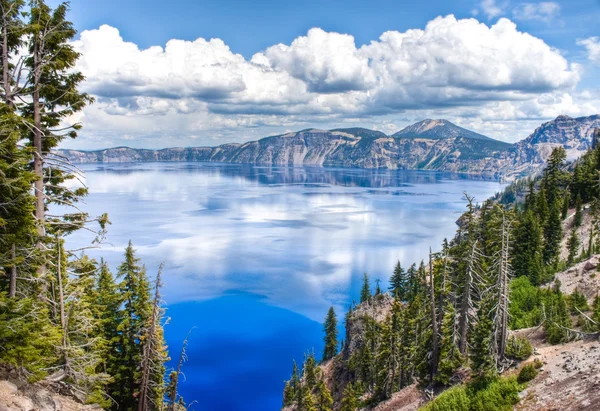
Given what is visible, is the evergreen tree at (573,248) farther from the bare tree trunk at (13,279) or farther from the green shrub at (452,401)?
the bare tree trunk at (13,279)

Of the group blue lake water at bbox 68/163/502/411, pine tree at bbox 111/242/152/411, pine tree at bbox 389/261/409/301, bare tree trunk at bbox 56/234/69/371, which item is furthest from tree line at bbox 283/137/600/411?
bare tree trunk at bbox 56/234/69/371

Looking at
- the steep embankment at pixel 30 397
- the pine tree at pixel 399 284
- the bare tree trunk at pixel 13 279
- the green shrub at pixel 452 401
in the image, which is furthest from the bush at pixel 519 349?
the pine tree at pixel 399 284

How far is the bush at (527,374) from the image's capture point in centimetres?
2245

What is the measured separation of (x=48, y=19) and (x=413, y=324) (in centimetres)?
3728

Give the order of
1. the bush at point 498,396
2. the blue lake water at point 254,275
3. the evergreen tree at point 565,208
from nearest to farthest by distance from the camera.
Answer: the bush at point 498,396, the blue lake water at point 254,275, the evergreen tree at point 565,208

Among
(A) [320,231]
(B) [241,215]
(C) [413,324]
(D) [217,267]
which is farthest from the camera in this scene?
(B) [241,215]

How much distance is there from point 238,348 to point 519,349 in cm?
5324

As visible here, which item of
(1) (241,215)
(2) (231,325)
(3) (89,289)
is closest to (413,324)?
(3) (89,289)

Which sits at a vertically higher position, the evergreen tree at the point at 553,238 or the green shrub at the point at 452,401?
the evergreen tree at the point at 553,238

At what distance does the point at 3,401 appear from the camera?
11.8 m

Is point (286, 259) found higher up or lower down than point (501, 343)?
lower down

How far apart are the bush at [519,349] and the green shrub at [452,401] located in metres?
3.55

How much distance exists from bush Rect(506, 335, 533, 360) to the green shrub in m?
3.55

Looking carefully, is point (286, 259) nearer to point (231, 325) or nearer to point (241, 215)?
point (231, 325)
